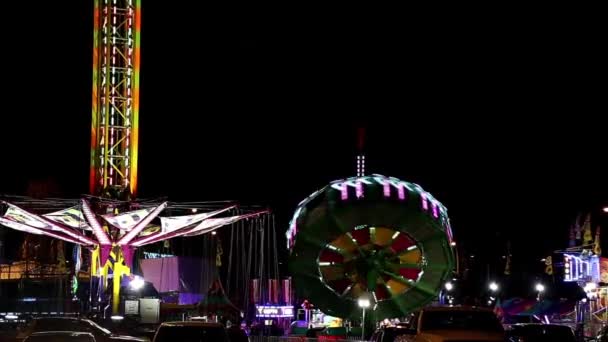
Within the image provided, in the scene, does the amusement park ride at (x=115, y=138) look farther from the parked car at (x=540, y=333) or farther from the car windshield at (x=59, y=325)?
the parked car at (x=540, y=333)

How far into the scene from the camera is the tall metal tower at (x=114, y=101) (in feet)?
151

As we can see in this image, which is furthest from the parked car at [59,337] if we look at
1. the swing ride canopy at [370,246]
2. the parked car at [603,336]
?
the parked car at [603,336]

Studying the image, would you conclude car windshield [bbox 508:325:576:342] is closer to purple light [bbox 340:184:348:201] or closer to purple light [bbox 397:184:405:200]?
purple light [bbox 397:184:405:200]

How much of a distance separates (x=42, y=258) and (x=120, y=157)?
23189mm

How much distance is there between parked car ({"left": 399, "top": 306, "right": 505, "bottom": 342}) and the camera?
56.6 ft

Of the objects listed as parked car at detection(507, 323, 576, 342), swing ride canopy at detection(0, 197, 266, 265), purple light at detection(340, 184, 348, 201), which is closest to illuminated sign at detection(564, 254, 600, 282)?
swing ride canopy at detection(0, 197, 266, 265)

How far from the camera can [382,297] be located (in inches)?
1181

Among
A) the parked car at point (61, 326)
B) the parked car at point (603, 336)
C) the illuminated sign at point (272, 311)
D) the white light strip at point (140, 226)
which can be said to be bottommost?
the illuminated sign at point (272, 311)

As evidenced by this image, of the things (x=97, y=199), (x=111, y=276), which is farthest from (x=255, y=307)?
(x=97, y=199)

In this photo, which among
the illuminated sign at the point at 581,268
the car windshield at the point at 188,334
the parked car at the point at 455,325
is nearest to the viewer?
the car windshield at the point at 188,334

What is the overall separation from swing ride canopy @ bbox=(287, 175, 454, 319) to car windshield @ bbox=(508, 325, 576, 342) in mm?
3617

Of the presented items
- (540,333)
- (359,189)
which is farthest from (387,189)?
(540,333)

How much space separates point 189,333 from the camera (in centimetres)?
1598

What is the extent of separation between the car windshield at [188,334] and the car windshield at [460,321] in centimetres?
425
